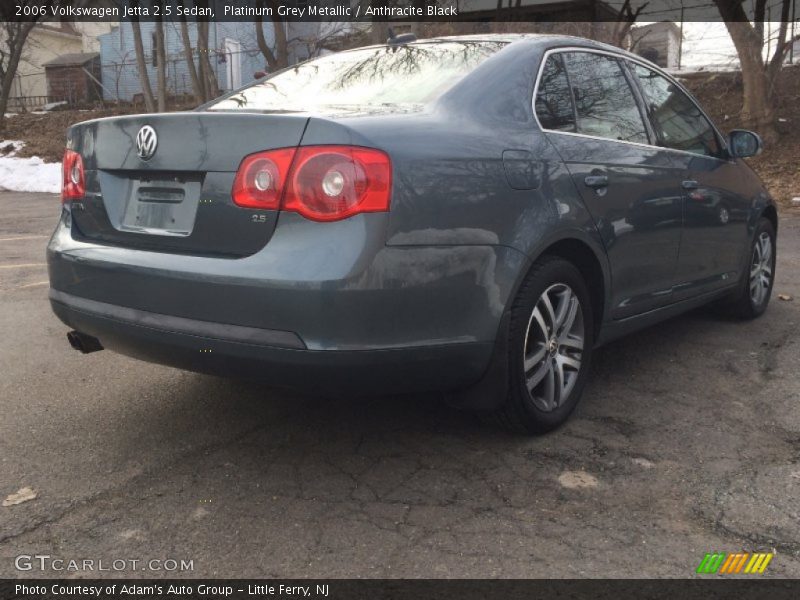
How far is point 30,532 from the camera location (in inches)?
100

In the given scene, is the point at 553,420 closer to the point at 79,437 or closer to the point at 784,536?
the point at 784,536

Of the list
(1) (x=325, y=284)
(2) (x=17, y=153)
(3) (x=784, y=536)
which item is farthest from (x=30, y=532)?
(2) (x=17, y=153)

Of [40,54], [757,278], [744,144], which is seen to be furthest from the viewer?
[40,54]

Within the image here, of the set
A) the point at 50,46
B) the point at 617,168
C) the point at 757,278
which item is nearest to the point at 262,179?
the point at 617,168

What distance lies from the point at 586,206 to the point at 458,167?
798 millimetres

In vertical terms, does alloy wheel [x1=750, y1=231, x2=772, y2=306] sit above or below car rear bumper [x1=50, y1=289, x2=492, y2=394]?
below

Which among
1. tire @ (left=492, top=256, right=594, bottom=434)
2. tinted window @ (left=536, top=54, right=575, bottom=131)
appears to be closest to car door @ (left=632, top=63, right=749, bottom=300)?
tinted window @ (left=536, top=54, right=575, bottom=131)

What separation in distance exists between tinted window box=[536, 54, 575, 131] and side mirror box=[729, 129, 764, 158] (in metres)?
1.80

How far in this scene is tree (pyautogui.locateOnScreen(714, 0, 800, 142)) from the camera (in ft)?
48.4

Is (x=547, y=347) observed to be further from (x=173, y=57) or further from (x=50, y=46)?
(x=50, y=46)

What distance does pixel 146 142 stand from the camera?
9.66 feet

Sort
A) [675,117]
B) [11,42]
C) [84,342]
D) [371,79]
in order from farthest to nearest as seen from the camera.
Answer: [11,42], [675,117], [371,79], [84,342]

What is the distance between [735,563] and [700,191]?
2.50 meters
